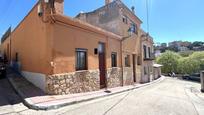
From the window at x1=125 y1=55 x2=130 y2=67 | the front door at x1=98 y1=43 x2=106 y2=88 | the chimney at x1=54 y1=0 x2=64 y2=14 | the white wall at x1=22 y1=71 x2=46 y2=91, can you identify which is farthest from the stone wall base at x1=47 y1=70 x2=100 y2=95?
the window at x1=125 y1=55 x2=130 y2=67

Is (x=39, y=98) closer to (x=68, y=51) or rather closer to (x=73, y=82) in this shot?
(x=73, y=82)

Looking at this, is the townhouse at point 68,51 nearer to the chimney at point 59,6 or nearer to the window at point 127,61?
the chimney at point 59,6

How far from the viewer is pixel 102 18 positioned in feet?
55.7

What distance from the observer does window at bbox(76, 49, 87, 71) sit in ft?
32.7

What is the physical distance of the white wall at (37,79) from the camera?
8.62 metres

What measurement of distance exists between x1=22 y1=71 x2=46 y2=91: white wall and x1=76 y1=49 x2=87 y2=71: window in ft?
6.83

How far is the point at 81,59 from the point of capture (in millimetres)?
10336

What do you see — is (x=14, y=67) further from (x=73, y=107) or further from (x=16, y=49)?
(x=73, y=107)

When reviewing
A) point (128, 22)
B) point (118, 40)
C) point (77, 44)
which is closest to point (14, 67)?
point (77, 44)

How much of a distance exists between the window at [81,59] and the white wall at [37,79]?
2.08m

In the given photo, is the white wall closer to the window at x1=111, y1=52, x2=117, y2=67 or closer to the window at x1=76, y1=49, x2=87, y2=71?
the window at x1=76, y1=49, x2=87, y2=71

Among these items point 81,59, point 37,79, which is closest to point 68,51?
point 81,59

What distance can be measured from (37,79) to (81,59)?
2.74m

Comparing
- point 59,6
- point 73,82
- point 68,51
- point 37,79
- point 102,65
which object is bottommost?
point 73,82
